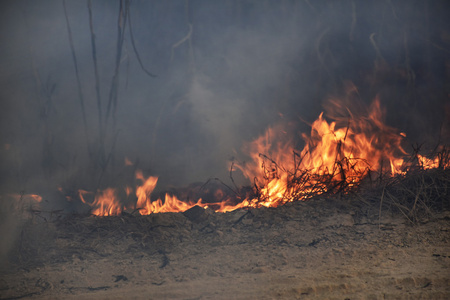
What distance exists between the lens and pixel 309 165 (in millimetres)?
4887

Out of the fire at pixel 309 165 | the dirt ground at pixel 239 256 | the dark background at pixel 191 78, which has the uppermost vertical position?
the dark background at pixel 191 78

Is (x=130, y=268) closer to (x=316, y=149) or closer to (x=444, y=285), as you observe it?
(x=444, y=285)

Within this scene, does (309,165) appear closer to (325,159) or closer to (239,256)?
(325,159)

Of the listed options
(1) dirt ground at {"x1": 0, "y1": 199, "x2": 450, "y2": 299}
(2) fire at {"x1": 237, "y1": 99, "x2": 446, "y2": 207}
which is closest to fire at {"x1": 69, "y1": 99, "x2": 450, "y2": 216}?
(2) fire at {"x1": 237, "y1": 99, "x2": 446, "y2": 207}

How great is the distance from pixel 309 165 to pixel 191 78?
5.77ft

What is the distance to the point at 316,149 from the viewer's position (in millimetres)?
4914

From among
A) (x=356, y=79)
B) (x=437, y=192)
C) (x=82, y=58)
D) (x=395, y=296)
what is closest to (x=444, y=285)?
(x=395, y=296)

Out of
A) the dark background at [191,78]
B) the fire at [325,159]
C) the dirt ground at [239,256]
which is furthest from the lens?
the dark background at [191,78]

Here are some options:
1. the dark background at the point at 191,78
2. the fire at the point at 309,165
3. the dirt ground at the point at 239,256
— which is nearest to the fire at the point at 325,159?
the fire at the point at 309,165

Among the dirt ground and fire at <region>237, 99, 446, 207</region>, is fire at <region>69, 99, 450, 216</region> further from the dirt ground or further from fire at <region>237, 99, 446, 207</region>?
the dirt ground

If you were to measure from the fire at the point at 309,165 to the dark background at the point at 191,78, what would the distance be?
0.55 ft

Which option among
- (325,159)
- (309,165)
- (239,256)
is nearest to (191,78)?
(309,165)

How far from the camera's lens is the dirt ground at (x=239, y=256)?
2814 mm

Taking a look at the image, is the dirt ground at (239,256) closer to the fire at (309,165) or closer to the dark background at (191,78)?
the fire at (309,165)
